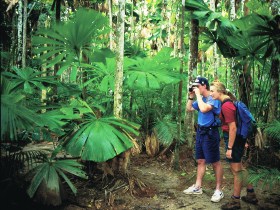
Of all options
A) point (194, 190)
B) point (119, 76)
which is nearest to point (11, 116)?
point (119, 76)

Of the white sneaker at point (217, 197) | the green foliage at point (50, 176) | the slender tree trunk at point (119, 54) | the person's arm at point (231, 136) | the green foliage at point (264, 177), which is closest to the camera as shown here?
the green foliage at point (264, 177)

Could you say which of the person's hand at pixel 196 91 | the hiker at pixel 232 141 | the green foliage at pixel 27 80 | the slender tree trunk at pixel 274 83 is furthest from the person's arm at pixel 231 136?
the green foliage at pixel 27 80

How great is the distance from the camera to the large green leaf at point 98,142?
12.2 feet

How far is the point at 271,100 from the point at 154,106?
2.81m

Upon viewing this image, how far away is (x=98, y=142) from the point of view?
376 centimetres

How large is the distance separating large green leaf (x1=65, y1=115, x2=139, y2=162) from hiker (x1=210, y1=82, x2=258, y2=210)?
140 cm

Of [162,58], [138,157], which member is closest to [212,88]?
[162,58]

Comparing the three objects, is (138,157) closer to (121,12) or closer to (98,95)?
(98,95)

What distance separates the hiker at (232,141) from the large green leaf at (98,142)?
1399 millimetres

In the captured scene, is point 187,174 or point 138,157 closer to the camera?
point 187,174

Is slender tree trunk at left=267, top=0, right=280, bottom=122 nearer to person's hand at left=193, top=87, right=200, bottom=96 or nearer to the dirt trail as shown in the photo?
the dirt trail

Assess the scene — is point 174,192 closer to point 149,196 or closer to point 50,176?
point 149,196

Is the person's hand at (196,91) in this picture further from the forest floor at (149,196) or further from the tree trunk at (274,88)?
the tree trunk at (274,88)

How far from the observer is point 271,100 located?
591 centimetres
